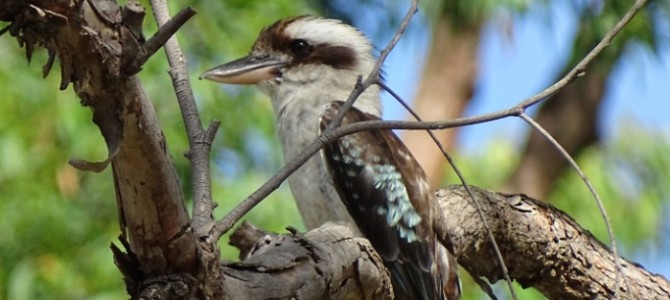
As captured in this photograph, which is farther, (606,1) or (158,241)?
(606,1)

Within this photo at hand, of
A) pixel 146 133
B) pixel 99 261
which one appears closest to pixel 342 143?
pixel 146 133

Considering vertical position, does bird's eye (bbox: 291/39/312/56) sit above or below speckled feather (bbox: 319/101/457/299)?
above

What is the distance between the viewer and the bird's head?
3.60 meters

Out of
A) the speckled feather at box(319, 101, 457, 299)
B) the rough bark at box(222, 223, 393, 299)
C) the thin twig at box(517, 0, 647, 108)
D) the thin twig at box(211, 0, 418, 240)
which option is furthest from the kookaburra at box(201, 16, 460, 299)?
the thin twig at box(517, 0, 647, 108)

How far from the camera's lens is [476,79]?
8312 millimetres

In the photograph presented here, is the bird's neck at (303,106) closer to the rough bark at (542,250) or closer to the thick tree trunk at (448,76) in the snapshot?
the rough bark at (542,250)

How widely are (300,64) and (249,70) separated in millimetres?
148

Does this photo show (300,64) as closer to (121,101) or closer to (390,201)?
(390,201)

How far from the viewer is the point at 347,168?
323 centimetres

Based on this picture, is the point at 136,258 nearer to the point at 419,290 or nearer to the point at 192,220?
the point at 192,220

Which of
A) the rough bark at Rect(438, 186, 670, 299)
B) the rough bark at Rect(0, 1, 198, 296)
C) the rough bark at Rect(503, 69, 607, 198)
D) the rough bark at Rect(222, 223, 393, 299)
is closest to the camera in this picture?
the rough bark at Rect(0, 1, 198, 296)

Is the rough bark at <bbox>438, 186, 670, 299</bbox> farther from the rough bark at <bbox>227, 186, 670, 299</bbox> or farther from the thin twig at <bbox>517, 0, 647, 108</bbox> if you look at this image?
the thin twig at <bbox>517, 0, 647, 108</bbox>

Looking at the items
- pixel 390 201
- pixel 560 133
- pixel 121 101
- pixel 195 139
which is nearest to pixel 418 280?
pixel 390 201

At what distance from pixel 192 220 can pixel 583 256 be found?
59.7 inches
